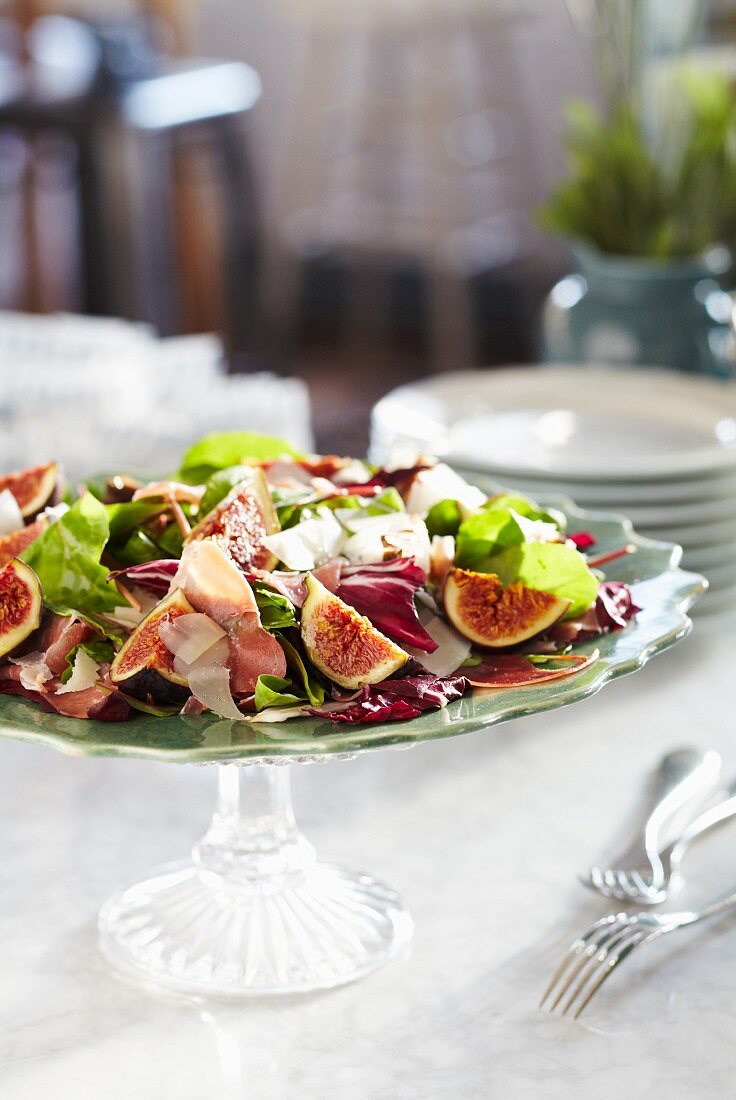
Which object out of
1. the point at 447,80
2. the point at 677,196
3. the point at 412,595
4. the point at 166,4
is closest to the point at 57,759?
the point at 412,595

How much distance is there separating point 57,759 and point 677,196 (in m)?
1.31

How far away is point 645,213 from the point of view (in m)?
2.09

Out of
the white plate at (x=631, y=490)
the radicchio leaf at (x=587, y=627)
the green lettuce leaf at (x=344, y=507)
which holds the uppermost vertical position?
the green lettuce leaf at (x=344, y=507)

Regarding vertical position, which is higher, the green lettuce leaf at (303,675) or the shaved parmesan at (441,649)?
the green lettuce leaf at (303,675)

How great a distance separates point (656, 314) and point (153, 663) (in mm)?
1341

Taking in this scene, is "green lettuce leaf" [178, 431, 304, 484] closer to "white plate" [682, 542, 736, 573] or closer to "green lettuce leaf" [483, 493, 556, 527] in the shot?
"green lettuce leaf" [483, 493, 556, 527]

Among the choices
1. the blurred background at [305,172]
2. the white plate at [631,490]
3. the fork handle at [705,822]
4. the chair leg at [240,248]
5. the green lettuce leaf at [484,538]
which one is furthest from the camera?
the chair leg at [240,248]

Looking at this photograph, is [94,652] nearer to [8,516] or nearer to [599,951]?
[8,516]

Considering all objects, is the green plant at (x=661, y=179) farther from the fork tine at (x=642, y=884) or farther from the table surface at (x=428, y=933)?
the fork tine at (x=642, y=884)

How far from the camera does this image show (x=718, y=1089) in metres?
0.90

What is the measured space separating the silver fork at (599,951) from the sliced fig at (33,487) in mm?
564

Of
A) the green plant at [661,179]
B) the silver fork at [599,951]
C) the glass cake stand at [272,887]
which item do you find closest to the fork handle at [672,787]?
the silver fork at [599,951]

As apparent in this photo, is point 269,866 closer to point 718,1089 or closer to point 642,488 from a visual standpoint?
point 718,1089

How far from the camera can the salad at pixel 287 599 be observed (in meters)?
0.89
